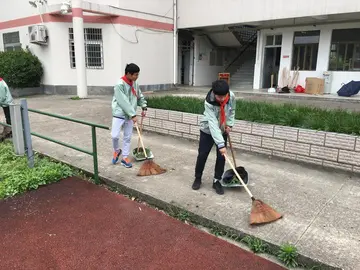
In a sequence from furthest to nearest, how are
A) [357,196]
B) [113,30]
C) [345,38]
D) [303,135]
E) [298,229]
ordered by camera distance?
1. [113,30]
2. [345,38]
3. [303,135]
4. [357,196]
5. [298,229]

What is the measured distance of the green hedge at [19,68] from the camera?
42.5 ft

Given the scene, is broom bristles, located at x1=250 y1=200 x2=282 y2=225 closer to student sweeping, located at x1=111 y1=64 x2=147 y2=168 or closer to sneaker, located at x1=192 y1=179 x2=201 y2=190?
sneaker, located at x1=192 y1=179 x2=201 y2=190

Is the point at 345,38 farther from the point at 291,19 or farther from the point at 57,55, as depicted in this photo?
the point at 57,55

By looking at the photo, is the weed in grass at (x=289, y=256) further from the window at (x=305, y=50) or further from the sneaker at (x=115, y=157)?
the window at (x=305, y=50)

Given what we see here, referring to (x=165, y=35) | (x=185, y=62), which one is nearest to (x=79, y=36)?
(x=165, y=35)

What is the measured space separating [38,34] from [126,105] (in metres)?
10.9

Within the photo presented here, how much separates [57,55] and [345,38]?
39.8 ft

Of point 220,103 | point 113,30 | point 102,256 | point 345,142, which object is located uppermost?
point 113,30

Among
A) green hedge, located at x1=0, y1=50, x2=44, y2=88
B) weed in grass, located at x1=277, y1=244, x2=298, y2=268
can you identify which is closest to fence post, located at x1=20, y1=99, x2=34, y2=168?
weed in grass, located at x1=277, y1=244, x2=298, y2=268

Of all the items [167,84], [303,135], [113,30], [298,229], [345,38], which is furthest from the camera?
[167,84]

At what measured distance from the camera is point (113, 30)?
13.4m

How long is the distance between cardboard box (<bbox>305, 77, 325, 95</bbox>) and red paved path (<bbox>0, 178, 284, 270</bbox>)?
11.4 m

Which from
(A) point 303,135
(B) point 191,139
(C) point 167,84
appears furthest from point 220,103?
(C) point 167,84

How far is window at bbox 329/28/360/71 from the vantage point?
12.4 metres
